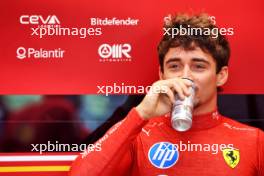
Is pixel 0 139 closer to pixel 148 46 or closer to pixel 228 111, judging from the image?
pixel 148 46

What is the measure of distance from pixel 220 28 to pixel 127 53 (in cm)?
34

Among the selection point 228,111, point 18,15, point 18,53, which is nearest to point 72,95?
point 18,53

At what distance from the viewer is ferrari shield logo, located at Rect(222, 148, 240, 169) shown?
1.39 metres

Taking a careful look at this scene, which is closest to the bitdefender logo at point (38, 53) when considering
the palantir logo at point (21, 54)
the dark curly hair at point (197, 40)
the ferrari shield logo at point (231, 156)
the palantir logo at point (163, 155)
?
the palantir logo at point (21, 54)

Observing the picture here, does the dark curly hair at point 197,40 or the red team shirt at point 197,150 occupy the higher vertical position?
the dark curly hair at point 197,40

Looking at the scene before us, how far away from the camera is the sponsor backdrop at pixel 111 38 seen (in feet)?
4.90

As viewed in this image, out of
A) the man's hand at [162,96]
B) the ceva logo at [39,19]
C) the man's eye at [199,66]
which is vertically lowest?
the man's hand at [162,96]

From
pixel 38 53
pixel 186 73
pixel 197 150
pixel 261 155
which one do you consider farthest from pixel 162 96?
pixel 38 53

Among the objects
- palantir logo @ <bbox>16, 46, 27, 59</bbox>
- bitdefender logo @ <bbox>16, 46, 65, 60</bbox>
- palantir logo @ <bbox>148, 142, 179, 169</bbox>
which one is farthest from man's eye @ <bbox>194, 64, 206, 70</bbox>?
palantir logo @ <bbox>16, 46, 27, 59</bbox>

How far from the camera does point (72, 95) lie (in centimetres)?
148

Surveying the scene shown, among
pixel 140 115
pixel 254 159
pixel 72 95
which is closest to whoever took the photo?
pixel 140 115

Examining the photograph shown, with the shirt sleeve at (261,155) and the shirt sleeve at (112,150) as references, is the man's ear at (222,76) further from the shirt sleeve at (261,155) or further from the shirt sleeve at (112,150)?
the shirt sleeve at (112,150)

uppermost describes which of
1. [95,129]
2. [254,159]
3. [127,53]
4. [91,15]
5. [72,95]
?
[91,15]

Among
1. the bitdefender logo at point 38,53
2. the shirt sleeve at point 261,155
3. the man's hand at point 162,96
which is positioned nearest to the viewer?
the man's hand at point 162,96
